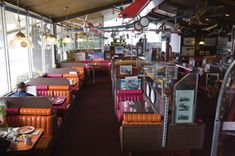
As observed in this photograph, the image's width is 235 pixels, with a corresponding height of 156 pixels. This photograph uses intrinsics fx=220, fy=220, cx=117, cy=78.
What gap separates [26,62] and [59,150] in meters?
3.51

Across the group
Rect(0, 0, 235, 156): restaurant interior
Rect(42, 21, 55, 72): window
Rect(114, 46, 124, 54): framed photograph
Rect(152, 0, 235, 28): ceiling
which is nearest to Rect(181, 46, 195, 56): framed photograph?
Rect(152, 0, 235, 28): ceiling

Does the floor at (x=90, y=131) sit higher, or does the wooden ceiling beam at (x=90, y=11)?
the wooden ceiling beam at (x=90, y=11)

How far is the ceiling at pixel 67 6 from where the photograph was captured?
619 centimetres

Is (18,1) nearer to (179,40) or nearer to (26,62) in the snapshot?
(26,62)

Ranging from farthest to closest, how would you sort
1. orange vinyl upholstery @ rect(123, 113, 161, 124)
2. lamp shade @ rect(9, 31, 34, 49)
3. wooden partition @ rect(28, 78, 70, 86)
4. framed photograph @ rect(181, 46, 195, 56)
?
framed photograph @ rect(181, 46, 195, 56) → wooden partition @ rect(28, 78, 70, 86) → lamp shade @ rect(9, 31, 34, 49) → orange vinyl upholstery @ rect(123, 113, 161, 124)

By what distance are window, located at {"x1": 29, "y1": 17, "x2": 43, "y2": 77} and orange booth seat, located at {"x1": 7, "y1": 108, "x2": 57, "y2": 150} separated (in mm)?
3341

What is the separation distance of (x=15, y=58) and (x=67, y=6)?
102 inches

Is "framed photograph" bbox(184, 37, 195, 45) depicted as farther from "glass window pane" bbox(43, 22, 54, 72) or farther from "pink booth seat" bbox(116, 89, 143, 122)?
"pink booth seat" bbox(116, 89, 143, 122)

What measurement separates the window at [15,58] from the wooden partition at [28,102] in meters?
1.32

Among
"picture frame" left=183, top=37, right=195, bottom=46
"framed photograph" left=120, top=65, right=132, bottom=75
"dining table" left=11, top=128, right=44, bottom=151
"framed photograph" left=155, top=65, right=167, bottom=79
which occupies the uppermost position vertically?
"picture frame" left=183, top=37, right=195, bottom=46

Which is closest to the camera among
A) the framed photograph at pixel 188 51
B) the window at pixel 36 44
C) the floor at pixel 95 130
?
the floor at pixel 95 130

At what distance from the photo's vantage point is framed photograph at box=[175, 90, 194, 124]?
3.46 m

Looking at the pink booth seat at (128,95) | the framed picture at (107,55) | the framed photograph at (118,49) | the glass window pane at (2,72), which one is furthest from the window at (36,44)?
the framed photograph at (118,49)

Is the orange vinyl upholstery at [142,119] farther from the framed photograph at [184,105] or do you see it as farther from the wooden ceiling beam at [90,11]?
the wooden ceiling beam at [90,11]
